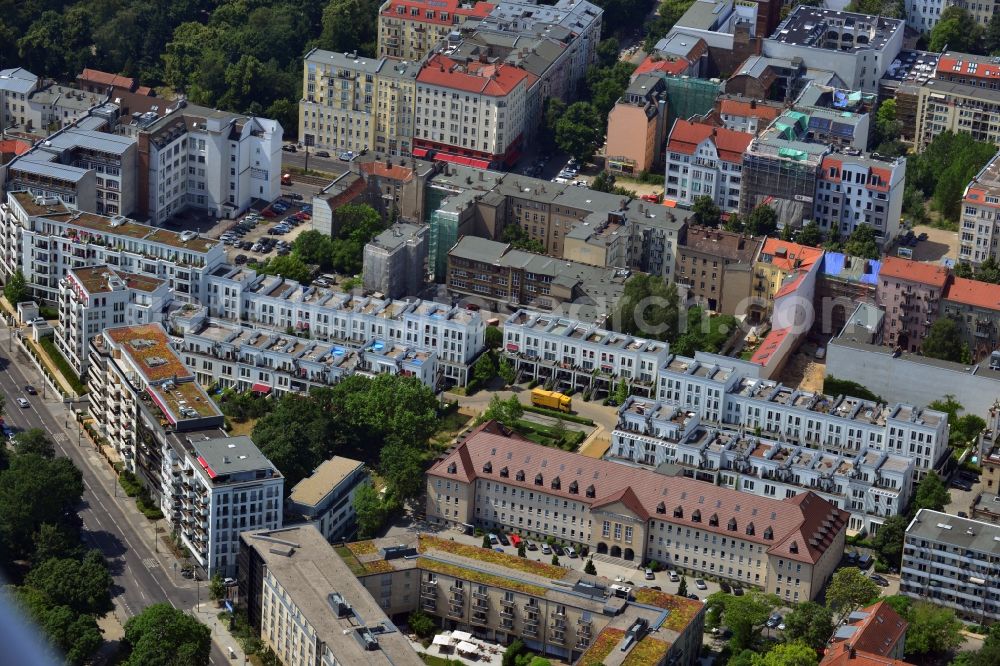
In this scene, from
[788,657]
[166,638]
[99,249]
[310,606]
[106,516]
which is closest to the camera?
[310,606]

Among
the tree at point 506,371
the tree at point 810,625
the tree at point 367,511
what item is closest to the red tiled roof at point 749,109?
the tree at point 506,371

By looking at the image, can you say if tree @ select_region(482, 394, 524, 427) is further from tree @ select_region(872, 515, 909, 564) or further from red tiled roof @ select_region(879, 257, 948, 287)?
red tiled roof @ select_region(879, 257, 948, 287)

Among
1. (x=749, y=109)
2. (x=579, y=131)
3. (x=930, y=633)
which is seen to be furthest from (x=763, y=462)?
(x=579, y=131)

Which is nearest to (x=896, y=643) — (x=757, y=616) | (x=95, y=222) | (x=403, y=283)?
(x=757, y=616)

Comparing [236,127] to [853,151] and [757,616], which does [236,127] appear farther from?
[757,616]

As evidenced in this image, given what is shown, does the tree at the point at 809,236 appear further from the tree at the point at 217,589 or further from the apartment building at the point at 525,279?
the tree at the point at 217,589

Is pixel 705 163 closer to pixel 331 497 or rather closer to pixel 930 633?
pixel 331 497
